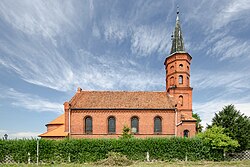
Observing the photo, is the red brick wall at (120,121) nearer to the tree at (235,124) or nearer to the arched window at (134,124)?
the arched window at (134,124)

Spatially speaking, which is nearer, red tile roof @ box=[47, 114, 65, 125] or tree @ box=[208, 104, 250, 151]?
tree @ box=[208, 104, 250, 151]

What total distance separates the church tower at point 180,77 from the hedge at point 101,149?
11.1m

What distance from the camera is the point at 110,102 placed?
33.5 metres

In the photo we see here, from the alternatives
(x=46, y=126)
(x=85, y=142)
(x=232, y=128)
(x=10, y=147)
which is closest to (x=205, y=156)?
(x=232, y=128)

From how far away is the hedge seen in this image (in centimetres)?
2275

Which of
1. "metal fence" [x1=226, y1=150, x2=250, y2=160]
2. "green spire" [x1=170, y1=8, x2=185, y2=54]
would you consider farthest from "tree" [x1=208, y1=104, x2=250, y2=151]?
"green spire" [x1=170, y1=8, x2=185, y2=54]

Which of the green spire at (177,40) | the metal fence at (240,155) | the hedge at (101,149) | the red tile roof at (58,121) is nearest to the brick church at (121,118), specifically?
the red tile roof at (58,121)

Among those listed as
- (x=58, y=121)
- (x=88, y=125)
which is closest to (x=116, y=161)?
(x=88, y=125)

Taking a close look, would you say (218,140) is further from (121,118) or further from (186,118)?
(121,118)

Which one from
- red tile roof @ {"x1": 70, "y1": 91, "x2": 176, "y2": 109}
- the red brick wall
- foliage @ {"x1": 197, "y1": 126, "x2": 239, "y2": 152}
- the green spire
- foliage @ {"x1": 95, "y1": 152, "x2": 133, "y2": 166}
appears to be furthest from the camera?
the green spire

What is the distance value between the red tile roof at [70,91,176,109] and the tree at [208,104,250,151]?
7262mm

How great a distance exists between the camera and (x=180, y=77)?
Result: 120 feet

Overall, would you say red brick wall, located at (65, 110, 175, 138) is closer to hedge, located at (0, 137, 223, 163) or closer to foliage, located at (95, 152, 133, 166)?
hedge, located at (0, 137, 223, 163)

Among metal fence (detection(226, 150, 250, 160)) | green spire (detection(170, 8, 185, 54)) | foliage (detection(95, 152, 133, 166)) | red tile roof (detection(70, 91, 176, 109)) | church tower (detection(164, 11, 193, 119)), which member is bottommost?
metal fence (detection(226, 150, 250, 160))
